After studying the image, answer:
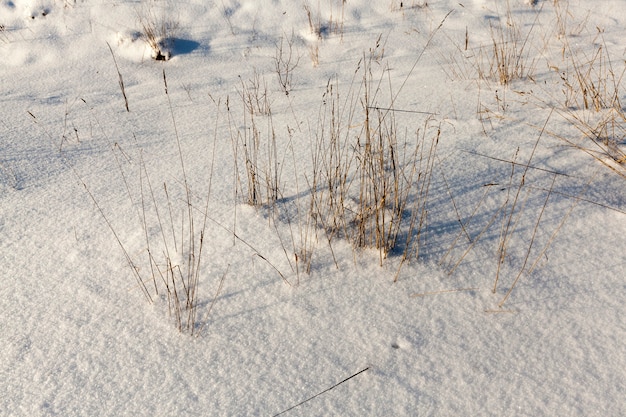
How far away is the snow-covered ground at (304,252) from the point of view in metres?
1.22

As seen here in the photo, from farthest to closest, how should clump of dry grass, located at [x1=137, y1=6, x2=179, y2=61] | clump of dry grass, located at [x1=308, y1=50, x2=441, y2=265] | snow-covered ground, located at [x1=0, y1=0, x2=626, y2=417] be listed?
clump of dry grass, located at [x1=137, y1=6, x2=179, y2=61]
clump of dry grass, located at [x1=308, y1=50, x2=441, y2=265]
snow-covered ground, located at [x1=0, y1=0, x2=626, y2=417]

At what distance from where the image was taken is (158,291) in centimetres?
149

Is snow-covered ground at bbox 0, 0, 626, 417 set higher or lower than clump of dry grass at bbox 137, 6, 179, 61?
lower

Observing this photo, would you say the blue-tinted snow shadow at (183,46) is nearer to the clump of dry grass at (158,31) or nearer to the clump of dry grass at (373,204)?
the clump of dry grass at (158,31)

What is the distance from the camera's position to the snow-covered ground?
122cm

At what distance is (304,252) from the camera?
1.57 metres

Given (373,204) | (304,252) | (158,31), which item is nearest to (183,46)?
(158,31)

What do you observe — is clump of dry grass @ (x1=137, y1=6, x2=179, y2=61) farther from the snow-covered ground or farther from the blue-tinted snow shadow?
the snow-covered ground

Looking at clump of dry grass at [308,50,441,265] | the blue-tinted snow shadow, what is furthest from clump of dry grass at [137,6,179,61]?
clump of dry grass at [308,50,441,265]

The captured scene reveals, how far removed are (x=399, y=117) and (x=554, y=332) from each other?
135 cm

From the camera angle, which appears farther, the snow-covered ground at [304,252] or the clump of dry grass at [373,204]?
the clump of dry grass at [373,204]

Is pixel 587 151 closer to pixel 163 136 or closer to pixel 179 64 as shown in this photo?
pixel 163 136

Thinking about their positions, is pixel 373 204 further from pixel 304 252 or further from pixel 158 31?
pixel 158 31

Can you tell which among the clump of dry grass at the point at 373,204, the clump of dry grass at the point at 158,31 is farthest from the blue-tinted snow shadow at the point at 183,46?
the clump of dry grass at the point at 373,204
